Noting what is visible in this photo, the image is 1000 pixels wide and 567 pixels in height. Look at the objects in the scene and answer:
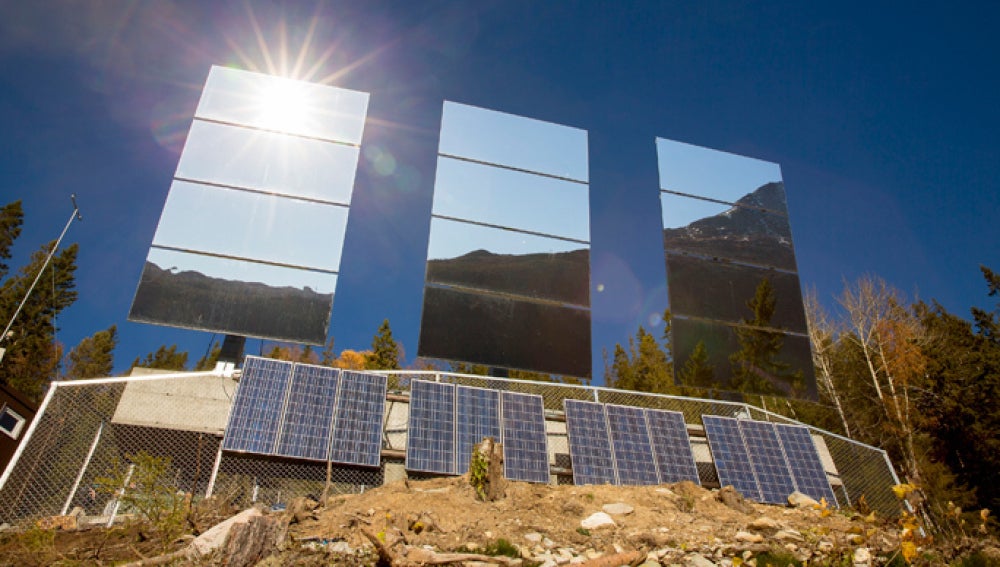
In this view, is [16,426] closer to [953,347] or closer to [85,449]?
[85,449]

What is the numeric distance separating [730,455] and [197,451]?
10.2 metres

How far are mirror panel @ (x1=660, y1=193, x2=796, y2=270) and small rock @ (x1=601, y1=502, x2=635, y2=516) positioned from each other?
774 cm

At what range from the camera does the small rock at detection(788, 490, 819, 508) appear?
1043 centimetres

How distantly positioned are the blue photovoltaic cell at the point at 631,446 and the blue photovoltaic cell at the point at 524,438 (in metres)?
1.44

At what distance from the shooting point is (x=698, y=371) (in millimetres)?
13281

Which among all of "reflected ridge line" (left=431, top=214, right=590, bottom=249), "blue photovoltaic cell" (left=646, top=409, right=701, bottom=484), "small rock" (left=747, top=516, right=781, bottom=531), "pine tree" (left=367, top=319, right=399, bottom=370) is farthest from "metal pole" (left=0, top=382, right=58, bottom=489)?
"pine tree" (left=367, top=319, right=399, bottom=370)

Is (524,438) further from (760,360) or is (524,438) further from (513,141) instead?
(513,141)

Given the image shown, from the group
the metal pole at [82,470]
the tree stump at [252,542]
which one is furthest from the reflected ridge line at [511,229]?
the tree stump at [252,542]

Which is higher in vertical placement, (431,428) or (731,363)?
(731,363)

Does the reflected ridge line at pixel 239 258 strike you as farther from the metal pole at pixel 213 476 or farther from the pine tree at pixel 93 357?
the pine tree at pixel 93 357

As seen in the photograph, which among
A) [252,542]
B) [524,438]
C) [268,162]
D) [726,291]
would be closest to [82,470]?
[252,542]

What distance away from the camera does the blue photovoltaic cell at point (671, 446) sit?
10.9m

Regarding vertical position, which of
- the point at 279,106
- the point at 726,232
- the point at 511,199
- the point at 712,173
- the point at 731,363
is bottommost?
the point at 731,363

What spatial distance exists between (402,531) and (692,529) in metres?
4.07
